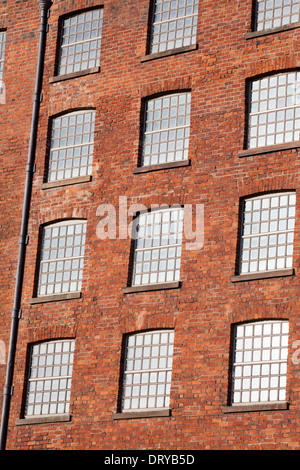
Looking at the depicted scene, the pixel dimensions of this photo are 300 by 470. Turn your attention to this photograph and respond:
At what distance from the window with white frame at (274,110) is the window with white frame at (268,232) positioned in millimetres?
1543

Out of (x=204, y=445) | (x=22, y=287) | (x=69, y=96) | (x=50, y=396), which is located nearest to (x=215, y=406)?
(x=204, y=445)

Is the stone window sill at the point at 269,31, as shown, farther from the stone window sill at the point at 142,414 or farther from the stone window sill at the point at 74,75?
the stone window sill at the point at 142,414

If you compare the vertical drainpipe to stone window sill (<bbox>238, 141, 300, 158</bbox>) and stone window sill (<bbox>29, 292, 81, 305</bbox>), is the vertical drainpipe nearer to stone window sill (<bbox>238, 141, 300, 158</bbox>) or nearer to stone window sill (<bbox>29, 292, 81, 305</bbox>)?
stone window sill (<bbox>29, 292, 81, 305</bbox>)

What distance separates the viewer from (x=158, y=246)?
96.4 feet

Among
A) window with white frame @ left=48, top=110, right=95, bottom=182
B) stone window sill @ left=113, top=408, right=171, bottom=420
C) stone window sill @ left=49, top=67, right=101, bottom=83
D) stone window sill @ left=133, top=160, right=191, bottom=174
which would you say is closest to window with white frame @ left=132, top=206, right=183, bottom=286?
stone window sill @ left=133, top=160, right=191, bottom=174

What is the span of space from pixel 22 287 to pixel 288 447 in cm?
899

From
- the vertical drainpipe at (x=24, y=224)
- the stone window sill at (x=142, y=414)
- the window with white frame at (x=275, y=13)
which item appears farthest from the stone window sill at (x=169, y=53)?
the stone window sill at (x=142, y=414)

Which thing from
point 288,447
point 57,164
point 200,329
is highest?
point 57,164

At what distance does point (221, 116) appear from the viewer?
29406 millimetres

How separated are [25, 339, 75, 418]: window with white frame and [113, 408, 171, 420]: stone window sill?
1.82 m

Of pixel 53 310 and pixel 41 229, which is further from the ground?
pixel 41 229

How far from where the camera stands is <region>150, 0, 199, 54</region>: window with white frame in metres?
30.9

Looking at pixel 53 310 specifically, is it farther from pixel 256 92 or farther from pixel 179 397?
pixel 256 92

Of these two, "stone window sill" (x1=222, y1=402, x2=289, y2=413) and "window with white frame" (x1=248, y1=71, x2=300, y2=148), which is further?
"window with white frame" (x1=248, y1=71, x2=300, y2=148)
